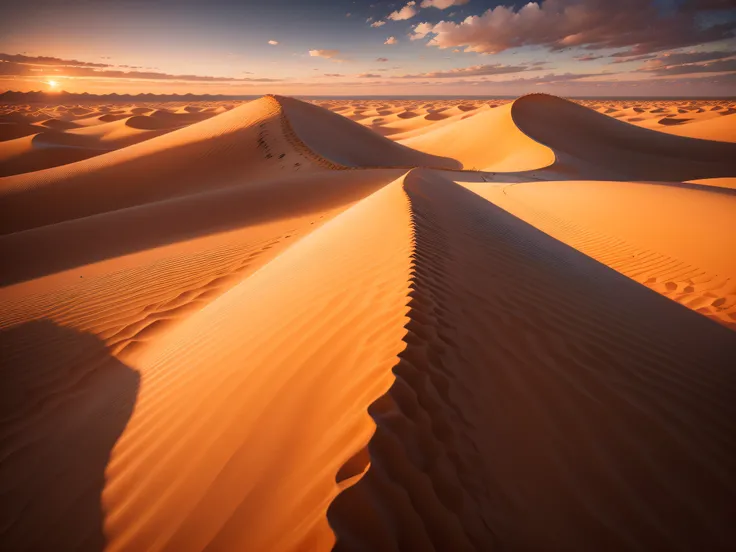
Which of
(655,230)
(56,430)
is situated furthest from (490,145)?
(56,430)

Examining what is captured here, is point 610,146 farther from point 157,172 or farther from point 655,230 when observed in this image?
point 157,172

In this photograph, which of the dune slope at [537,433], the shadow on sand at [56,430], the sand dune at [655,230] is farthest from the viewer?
the sand dune at [655,230]

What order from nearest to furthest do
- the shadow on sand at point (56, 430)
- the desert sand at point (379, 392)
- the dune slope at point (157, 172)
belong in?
1. the desert sand at point (379, 392)
2. the shadow on sand at point (56, 430)
3. the dune slope at point (157, 172)

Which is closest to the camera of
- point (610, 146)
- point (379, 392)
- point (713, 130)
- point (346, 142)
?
point (379, 392)

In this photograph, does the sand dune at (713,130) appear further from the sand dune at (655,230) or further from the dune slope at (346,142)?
the sand dune at (655,230)

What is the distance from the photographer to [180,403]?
2.94 meters

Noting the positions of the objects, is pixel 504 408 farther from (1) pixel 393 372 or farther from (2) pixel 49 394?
(2) pixel 49 394

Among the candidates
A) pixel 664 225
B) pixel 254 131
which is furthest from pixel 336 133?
pixel 664 225

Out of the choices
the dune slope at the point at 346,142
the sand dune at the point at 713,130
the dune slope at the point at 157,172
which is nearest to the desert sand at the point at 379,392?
the dune slope at the point at 157,172

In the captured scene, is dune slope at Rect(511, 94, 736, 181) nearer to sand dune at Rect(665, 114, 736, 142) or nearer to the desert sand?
sand dune at Rect(665, 114, 736, 142)

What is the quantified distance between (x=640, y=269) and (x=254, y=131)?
21.3 m

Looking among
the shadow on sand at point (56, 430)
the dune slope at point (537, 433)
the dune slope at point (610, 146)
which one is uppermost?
the dune slope at point (537, 433)

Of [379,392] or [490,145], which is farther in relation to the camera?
[490,145]

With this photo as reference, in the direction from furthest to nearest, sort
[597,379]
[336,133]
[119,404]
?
[336,133], [119,404], [597,379]
